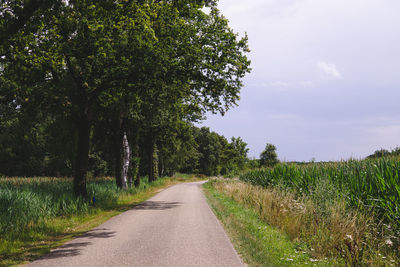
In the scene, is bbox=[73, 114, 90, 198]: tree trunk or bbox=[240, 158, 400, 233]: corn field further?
bbox=[73, 114, 90, 198]: tree trunk

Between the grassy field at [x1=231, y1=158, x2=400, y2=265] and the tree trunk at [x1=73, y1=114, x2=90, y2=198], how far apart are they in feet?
29.5

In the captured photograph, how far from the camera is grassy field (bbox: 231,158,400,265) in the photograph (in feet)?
21.5

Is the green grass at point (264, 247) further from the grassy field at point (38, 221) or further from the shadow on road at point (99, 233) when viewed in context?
the grassy field at point (38, 221)

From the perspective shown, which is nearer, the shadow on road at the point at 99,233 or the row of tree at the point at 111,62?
the shadow on road at the point at 99,233

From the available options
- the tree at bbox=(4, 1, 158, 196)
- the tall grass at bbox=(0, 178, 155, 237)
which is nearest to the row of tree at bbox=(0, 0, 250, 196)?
the tree at bbox=(4, 1, 158, 196)

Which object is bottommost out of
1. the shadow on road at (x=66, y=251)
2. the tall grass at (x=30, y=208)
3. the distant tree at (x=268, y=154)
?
the shadow on road at (x=66, y=251)

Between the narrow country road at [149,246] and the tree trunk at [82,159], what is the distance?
15.7ft

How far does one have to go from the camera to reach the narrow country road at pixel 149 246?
6.14 meters

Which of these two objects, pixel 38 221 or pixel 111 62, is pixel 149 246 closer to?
pixel 38 221

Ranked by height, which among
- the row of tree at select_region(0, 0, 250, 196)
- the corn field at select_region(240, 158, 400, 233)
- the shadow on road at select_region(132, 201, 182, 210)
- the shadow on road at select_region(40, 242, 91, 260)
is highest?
the row of tree at select_region(0, 0, 250, 196)

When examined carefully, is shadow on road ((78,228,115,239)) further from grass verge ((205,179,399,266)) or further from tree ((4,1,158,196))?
tree ((4,1,158,196))

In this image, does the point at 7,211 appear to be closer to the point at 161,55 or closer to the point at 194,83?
the point at 161,55

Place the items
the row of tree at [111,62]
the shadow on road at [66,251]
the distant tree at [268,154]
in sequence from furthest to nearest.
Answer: the distant tree at [268,154]
the row of tree at [111,62]
the shadow on road at [66,251]

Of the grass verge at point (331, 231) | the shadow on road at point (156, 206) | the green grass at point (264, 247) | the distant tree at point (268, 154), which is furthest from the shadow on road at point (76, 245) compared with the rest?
the distant tree at point (268, 154)
